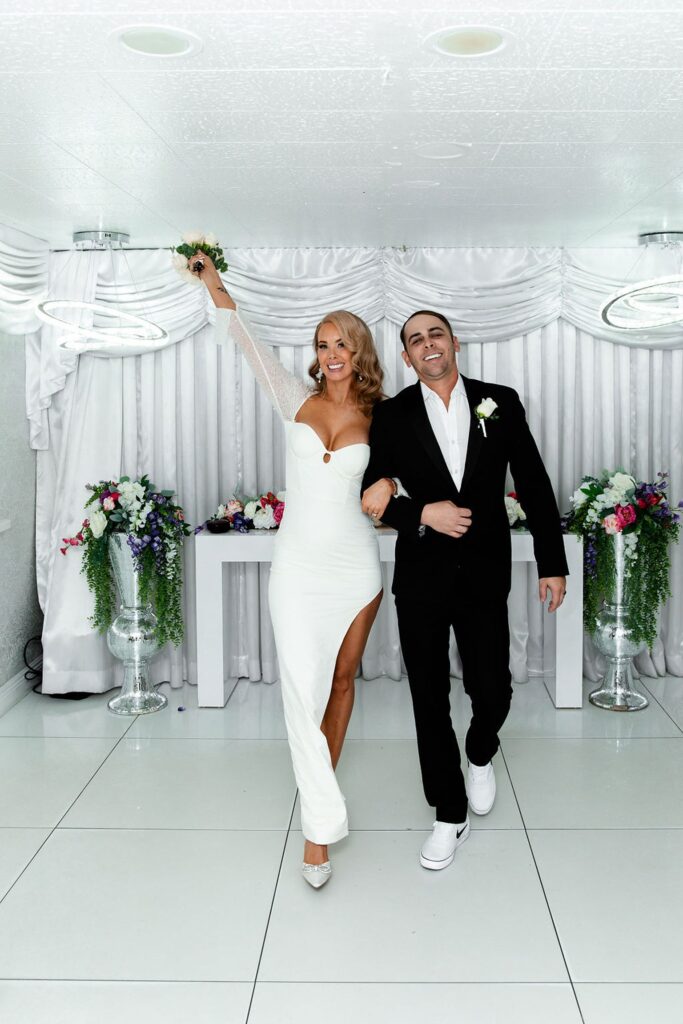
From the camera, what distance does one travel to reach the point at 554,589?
3.25m

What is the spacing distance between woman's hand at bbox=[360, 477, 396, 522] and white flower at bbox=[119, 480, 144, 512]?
1.99 m

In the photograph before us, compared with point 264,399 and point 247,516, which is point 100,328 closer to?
point 264,399

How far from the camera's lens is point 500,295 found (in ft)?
16.9

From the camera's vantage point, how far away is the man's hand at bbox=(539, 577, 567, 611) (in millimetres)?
3240

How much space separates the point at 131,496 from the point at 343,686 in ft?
6.26

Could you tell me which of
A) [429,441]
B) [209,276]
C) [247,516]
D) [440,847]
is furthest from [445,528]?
[247,516]

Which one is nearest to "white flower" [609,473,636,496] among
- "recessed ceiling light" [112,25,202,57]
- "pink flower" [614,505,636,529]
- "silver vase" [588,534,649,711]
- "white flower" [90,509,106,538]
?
"pink flower" [614,505,636,529]

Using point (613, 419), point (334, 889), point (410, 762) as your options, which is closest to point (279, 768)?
point (410, 762)

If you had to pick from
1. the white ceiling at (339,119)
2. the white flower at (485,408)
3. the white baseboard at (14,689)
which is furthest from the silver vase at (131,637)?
the white flower at (485,408)

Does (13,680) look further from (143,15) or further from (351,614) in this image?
(143,15)

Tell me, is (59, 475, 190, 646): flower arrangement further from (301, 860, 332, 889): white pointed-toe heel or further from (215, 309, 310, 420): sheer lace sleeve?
(301, 860, 332, 889): white pointed-toe heel

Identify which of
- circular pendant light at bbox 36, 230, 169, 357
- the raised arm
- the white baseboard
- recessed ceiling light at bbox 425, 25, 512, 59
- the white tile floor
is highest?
recessed ceiling light at bbox 425, 25, 512, 59

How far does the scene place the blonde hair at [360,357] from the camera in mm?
3115

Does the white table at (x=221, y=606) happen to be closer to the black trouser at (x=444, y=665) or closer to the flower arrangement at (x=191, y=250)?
the black trouser at (x=444, y=665)
